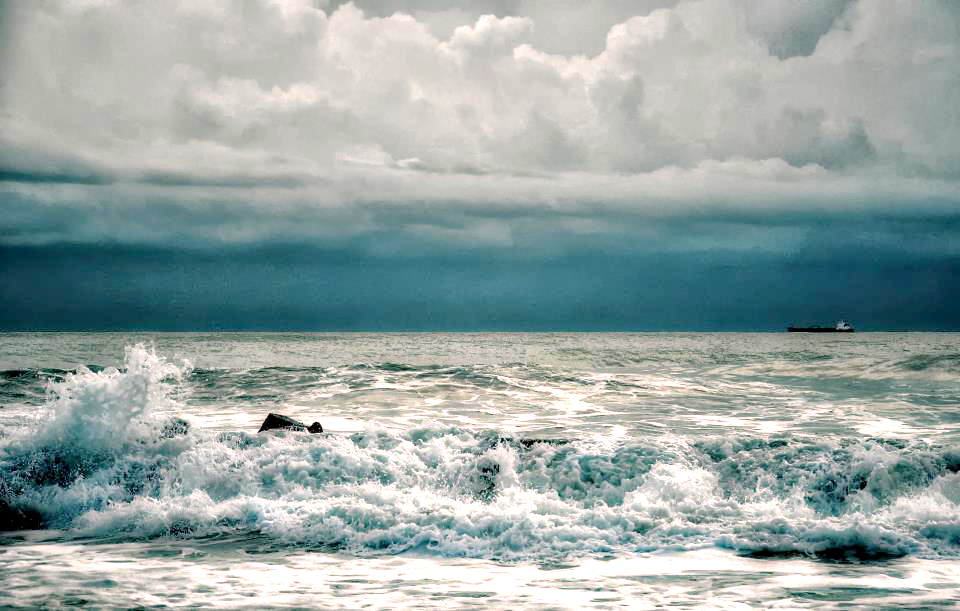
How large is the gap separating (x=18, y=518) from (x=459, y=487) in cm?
580

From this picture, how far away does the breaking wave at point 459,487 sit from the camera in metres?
8.67

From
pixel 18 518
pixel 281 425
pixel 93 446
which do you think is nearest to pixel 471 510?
pixel 281 425

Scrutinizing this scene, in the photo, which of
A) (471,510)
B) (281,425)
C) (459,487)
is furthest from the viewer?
(281,425)

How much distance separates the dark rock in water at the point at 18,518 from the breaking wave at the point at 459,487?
0.09ft

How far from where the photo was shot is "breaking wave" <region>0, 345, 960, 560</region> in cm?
867

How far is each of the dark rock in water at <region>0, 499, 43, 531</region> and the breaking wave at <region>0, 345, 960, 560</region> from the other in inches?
1.1

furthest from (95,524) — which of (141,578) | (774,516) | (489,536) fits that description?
(774,516)

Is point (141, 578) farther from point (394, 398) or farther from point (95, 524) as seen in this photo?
point (394, 398)

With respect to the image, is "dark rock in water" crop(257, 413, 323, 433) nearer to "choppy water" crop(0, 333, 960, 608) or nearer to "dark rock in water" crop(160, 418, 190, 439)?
"choppy water" crop(0, 333, 960, 608)

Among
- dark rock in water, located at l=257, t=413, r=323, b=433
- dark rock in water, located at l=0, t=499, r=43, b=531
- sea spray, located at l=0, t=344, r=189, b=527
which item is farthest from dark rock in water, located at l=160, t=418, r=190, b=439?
dark rock in water, located at l=0, t=499, r=43, b=531

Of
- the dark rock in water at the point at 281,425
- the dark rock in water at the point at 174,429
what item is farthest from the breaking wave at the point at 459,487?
the dark rock in water at the point at 281,425

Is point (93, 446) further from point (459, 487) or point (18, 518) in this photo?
point (459, 487)

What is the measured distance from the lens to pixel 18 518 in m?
9.73

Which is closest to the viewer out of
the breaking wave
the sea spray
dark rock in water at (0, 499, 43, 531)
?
the breaking wave
